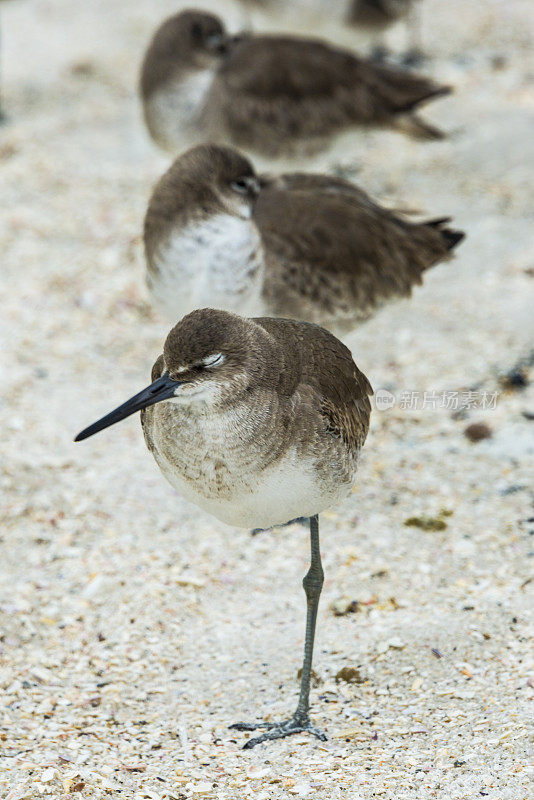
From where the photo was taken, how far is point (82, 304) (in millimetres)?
7594

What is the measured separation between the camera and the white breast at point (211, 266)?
552 centimetres

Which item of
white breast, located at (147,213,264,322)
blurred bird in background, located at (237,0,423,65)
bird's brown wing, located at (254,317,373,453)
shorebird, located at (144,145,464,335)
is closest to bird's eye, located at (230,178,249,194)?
shorebird, located at (144,145,464,335)

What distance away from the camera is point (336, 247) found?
20.0 ft

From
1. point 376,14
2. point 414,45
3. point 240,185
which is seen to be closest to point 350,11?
point 376,14

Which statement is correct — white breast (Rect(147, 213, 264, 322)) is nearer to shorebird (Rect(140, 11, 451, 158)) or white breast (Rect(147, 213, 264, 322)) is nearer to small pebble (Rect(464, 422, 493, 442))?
small pebble (Rect(464, 422, 493, 442))

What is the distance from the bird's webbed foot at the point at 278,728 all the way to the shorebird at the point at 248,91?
462cm

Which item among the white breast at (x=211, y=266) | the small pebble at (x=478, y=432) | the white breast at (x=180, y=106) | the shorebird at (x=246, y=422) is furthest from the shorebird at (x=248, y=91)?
the shorebird at (x=246, y=422)

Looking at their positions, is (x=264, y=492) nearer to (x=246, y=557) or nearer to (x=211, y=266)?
(x=246, y=557)

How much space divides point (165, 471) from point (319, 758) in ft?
3.75

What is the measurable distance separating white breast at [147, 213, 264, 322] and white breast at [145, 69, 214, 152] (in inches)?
90.4

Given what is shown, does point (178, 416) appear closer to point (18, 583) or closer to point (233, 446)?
point (233, 446)

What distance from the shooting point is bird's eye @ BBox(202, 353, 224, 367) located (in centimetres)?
363

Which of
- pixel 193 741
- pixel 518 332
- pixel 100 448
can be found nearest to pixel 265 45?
pixel 518 332

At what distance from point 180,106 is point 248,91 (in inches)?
19.2
